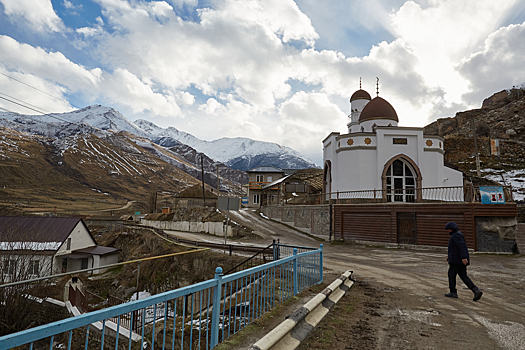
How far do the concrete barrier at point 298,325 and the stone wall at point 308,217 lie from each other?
53.4 ft

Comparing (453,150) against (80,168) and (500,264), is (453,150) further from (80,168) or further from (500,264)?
(80,168)

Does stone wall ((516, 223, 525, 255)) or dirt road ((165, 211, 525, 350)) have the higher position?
stone wall ((516, 223, 525, 255))

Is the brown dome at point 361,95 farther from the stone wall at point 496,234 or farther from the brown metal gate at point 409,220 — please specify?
the stone wall at point 496,234

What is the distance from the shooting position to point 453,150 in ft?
170

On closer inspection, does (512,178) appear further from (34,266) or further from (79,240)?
(79,240)

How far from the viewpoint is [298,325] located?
498 centimetres

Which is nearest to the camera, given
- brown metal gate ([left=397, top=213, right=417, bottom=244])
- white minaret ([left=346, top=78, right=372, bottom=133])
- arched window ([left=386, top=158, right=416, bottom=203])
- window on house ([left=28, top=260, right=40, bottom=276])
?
brown metal gate ([left=397, top=213, right=417, bottom=244])

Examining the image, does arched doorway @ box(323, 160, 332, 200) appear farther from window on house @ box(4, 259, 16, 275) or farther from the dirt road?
window on house @ box(4, 259, 16, 275)

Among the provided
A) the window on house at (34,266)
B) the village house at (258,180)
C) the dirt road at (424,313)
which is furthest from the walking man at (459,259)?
the village house at (258,180)

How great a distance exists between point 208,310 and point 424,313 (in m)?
4.61

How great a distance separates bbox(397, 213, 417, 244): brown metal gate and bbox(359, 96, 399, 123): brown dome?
14656 millimetres

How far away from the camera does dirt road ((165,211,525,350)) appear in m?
4.70

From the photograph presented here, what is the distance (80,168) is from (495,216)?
146 metres

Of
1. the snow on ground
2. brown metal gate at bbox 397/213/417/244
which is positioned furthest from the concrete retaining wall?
the snow on ground
